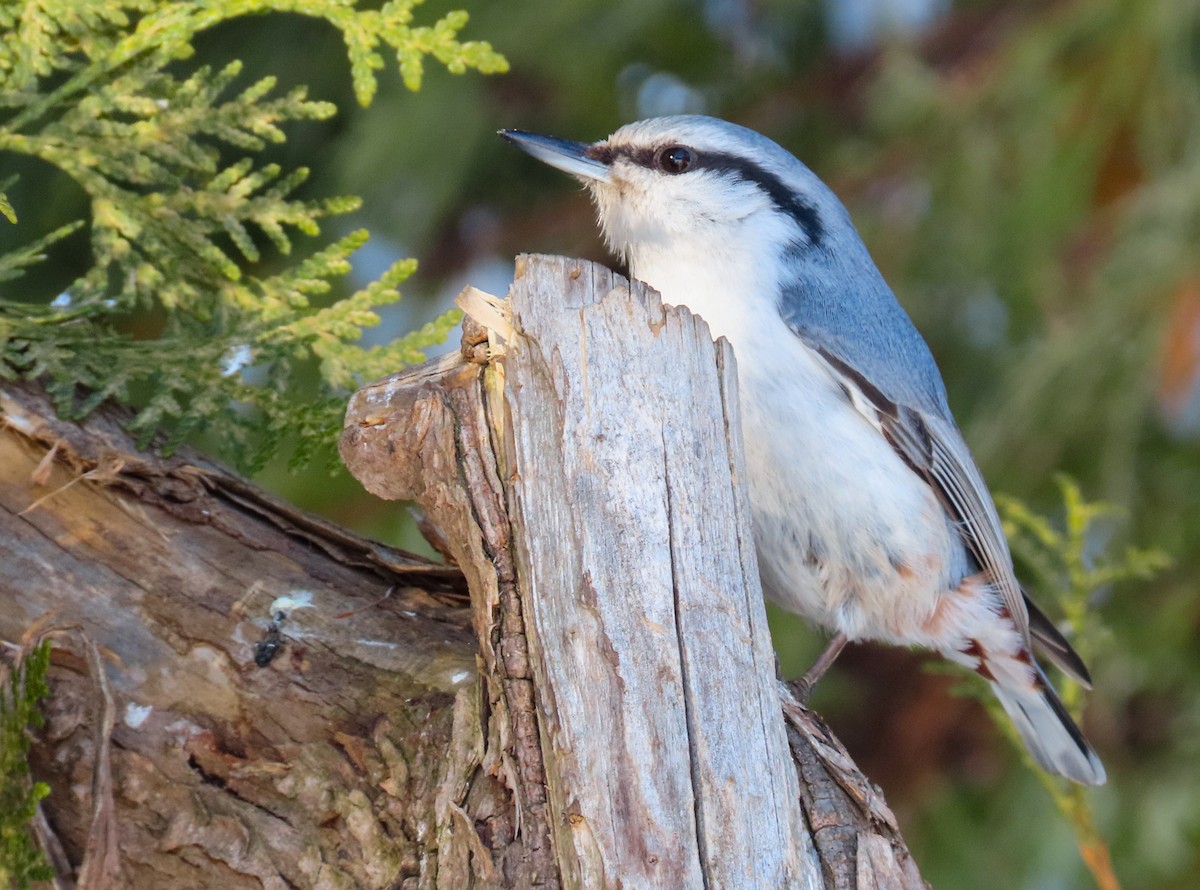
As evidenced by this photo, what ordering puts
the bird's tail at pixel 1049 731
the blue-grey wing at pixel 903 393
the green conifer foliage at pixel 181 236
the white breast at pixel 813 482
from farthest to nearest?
1. the bird's tail at pixel 1049 731
2. the blue-grey wing at pixel 903 393
3. the white breast at pixel 813 482
4. the green conifer foliage at pixel 181 236

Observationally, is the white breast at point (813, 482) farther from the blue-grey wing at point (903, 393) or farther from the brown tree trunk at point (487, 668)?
the brown tree trunk at point (487, 668)

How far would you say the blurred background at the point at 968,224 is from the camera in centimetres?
340

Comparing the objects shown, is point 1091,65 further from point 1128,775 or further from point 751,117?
point 1128,775

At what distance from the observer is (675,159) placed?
8.45 ft

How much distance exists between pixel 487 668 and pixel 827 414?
2.89 ft

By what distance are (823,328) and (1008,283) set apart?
5.24 ft

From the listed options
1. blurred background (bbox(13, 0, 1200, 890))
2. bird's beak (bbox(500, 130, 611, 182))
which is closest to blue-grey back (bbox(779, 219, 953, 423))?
bird's beak (bbox(500, 130, 611, 182))

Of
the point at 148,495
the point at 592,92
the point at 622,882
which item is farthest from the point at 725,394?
the point at 592,92

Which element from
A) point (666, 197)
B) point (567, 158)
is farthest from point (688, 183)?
point (567, 158)

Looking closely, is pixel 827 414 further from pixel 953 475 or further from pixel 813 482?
pixel 953 475

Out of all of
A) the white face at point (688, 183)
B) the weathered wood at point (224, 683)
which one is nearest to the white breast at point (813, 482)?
the white face at point (688, 183)

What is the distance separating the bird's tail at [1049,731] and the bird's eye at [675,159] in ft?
4.23

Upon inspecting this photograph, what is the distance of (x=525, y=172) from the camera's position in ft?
13.0

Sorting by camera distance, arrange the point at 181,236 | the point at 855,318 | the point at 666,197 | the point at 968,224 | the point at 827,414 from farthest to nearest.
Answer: the point at 968,224 → the point at 666,197 → the point at 855,318 → the point at 827,414 → the point at 181,236
